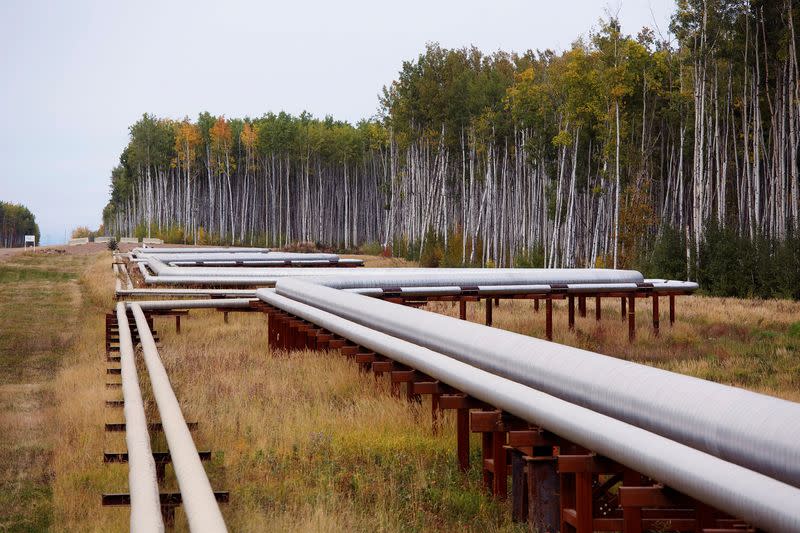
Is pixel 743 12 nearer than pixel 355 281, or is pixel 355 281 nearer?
pixel 355 281

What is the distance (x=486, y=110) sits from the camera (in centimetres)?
5419

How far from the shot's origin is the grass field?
5871 mm

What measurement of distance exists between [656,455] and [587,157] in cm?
4819

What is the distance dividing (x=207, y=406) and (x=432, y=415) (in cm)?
219

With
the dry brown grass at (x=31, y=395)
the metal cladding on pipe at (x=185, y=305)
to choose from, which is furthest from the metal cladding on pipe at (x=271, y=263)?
the metal cladding on pipe at (x=185, y=305)

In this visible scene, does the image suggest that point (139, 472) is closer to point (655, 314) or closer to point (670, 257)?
point (655, 314)

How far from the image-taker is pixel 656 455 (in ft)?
13.1

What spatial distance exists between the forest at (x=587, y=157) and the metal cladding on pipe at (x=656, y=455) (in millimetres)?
23561

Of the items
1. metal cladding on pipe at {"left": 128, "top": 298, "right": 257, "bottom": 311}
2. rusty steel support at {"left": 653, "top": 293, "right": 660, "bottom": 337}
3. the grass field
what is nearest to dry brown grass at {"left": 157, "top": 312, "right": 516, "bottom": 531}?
the grass field

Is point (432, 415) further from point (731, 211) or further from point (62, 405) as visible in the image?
point (731, 211)

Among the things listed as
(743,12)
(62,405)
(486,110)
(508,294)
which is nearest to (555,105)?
(486,110)

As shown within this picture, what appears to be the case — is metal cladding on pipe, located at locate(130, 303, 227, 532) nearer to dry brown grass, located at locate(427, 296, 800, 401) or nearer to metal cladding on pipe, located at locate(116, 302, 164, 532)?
metal cladding on pipe, located at locate(116, 302, 164, 532)

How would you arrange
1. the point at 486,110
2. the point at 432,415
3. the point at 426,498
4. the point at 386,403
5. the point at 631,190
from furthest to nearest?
the point at 486,110
the point at 631,190
the point at 386,403
the point at 432,415
the point at 426,498

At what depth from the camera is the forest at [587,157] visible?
32.0 meters
